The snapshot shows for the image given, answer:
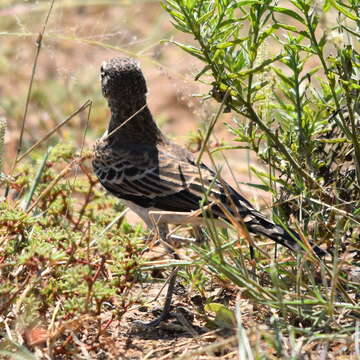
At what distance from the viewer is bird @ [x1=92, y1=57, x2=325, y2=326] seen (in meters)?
4.22

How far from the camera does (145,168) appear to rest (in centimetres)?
471

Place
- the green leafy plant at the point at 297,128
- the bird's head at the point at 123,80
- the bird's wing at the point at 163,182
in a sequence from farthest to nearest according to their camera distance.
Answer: the bird's head at the point at 123,80
the bird's wing at the point at 163,182
the green leafy plant at the point at 297,128

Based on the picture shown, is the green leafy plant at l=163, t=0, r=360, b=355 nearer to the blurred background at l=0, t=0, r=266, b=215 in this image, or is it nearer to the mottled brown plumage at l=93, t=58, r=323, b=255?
the mottled brown plumage at l=93, t=58, r=323, b=255

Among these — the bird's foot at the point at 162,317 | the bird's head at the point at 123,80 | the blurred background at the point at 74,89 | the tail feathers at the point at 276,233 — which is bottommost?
the bird's foot at the point at 162,317

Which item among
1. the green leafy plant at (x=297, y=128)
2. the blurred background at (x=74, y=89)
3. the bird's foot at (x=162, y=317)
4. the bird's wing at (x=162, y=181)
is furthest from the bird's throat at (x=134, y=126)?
the blurred background at (x=74, y=89)

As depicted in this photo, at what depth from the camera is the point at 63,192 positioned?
4879mm

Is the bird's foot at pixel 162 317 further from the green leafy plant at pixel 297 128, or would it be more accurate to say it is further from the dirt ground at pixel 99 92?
the green leafy plant at pixel 297 128

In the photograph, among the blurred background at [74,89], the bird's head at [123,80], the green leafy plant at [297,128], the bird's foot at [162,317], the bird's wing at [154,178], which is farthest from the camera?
the blurred background at [74,89]

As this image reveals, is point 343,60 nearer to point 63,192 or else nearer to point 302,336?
point 302,336

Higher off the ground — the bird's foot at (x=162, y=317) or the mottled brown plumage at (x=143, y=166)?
the mottled brown plumage at (x=143, y=166)

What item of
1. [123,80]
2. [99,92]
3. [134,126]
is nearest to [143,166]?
[134,126]

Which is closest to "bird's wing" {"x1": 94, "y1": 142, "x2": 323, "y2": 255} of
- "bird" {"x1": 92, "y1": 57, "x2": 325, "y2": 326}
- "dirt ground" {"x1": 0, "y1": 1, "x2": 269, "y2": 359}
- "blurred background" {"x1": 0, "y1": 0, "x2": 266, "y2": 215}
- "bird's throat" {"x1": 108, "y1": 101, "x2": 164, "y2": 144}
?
"bird" {"x1": 92, "y1": 57, "x2": 325, "y2": 326}

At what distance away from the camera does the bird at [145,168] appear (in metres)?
4.22

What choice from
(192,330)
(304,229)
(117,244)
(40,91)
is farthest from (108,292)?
(40,91)
